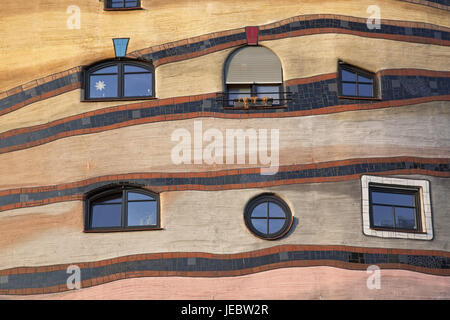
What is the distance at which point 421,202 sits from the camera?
14406 mm

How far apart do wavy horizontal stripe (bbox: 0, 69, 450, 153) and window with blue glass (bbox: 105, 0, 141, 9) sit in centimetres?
168

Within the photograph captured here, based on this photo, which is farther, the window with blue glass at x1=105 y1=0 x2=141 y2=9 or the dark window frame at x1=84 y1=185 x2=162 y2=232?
the window with blue glass at x1=105 y1=0 x2=141 y2=9

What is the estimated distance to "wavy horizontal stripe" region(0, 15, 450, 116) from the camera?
14914 millimetres

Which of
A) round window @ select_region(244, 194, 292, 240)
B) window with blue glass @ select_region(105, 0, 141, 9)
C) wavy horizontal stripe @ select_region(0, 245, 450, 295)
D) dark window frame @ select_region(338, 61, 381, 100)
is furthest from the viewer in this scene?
window with blue glass @ select_region(105, 0, 141, 9)

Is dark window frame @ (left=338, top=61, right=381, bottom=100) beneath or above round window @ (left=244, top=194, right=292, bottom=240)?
above

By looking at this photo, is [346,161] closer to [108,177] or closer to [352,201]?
[352,201]

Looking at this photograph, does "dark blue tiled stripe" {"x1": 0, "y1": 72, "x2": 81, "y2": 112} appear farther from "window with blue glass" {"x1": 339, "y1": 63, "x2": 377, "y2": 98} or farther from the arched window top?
"window with blue glass" {"x1": 339, "y1": 63, "x2": 377, "y2": 98}

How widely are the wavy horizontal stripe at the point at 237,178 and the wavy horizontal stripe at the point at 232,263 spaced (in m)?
0.97

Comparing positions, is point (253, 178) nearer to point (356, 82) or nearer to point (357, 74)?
point (356, 82)

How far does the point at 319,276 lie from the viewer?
13.8m

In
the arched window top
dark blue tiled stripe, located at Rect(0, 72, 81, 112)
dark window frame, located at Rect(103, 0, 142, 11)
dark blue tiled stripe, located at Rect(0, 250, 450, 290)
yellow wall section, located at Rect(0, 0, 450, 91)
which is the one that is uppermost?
dark window frame, located at Rect(103, 0, 142, 11)

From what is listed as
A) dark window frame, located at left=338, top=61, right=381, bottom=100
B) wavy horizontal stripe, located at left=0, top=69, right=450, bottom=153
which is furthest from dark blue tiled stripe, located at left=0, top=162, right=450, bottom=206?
dark window frame, located at left=338, top=61, right=381, bottom=100
